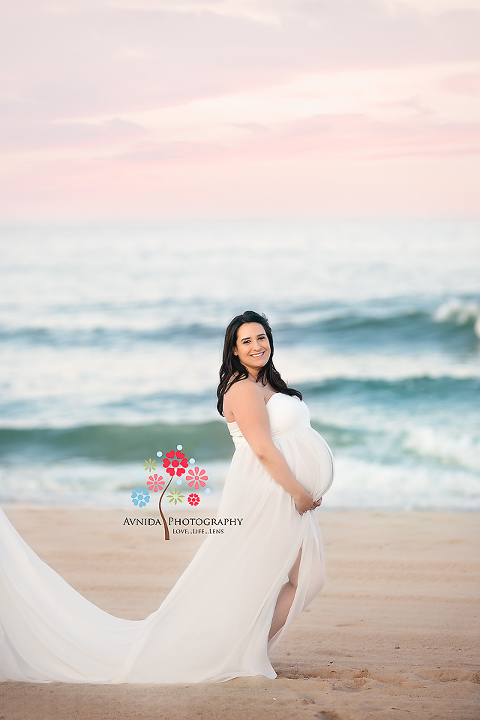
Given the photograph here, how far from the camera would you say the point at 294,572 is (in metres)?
3.51

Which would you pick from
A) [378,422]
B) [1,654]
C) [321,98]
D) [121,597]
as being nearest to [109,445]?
[378,422]

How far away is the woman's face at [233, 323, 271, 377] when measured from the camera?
3479 mm

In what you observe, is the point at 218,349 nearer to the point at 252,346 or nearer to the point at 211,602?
the point at 252,346

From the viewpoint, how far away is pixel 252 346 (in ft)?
11.4

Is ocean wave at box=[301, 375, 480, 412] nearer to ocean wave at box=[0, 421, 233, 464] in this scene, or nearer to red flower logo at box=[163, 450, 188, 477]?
ocean wave at box=[0, 421, 233, 464]

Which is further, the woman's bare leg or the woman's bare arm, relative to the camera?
the woman's bare leg

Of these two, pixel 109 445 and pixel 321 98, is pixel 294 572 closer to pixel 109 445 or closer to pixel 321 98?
pixel 109 445

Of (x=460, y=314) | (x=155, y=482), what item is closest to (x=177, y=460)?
(x=155, y=482)

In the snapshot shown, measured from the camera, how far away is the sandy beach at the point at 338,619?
292 cm

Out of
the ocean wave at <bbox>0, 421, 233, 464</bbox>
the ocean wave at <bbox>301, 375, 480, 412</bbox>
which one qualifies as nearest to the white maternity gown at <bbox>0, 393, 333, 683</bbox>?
the ocean wave at <bbox>0, 421, 233, 464</bbox>

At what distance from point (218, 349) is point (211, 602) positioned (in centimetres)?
1373

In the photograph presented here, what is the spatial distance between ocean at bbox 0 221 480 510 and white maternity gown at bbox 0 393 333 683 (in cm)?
417

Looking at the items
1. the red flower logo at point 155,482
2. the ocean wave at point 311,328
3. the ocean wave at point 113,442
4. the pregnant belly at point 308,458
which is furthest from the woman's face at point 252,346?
the ocean wave at point 311,328

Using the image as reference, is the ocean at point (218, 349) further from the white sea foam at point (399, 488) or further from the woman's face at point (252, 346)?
the woman's face at point (252, 346)
